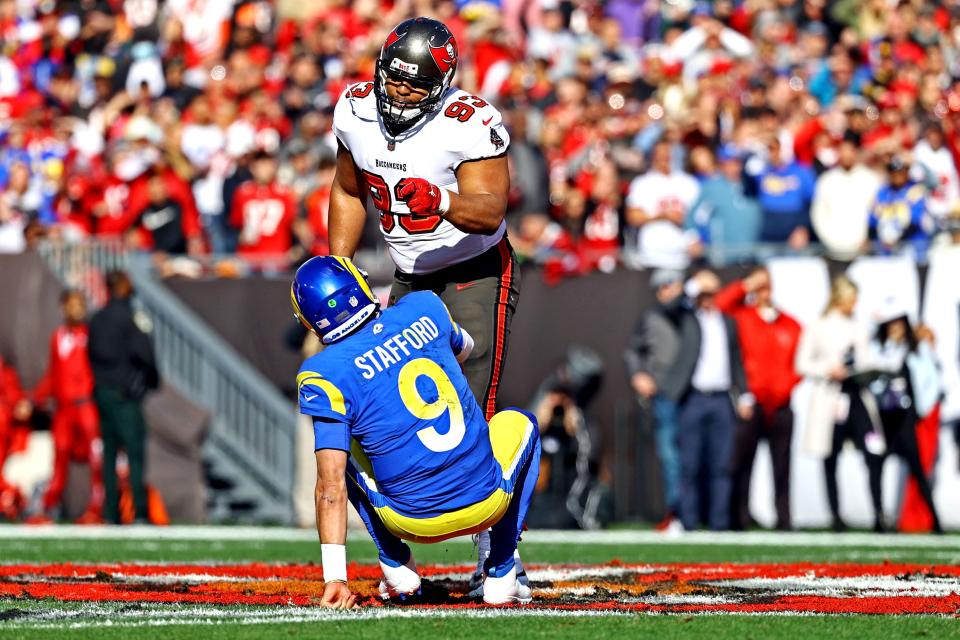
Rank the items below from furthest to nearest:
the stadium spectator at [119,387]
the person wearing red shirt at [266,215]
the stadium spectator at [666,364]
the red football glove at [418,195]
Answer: the person wearing red shirt at [266,215] → the stadium spectator at [119,387] → the stadium spectator at [666,364] → the red football glove at [418,195]

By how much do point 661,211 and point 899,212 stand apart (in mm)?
1957

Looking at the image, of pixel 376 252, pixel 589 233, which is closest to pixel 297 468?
pixel 376 252

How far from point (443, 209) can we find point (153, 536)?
678 centimetres

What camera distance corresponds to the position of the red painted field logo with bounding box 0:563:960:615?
6.82 meters

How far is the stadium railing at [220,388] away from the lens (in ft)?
51.7

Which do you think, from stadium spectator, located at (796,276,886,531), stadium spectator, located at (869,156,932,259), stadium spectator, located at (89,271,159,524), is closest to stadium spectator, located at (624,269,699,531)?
stadium spectator, located at (796,276,886,531)

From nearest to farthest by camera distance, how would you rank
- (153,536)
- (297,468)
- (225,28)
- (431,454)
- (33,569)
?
(431,454), (33,569), (153,536), (297,468), (225,28)

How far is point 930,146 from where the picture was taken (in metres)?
15.8

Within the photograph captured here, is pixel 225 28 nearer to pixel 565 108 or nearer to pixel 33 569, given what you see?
pixel 565 108

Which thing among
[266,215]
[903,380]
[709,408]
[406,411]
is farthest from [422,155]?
[266,215]

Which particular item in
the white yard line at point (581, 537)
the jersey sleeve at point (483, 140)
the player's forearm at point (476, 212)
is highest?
the jersey sleeve at point (483, 140)

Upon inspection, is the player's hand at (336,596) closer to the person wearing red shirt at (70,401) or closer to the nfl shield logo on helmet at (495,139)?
the nfl shield logo on helmet at (495,139)

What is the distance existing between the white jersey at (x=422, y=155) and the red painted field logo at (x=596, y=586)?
134cm

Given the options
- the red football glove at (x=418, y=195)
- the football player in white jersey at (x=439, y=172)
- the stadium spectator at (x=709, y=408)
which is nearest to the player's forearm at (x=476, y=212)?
the football player in white jersey at (x=439, y=172)
